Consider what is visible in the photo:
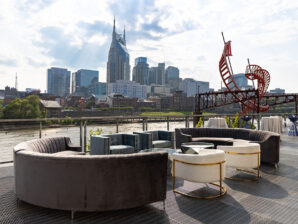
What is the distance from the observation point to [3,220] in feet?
7.97

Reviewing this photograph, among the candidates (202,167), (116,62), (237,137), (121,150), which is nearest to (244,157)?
(202,167)

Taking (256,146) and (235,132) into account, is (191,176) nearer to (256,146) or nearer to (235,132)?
(256,146)

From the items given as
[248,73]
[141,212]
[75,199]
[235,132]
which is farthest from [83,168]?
[248,73]

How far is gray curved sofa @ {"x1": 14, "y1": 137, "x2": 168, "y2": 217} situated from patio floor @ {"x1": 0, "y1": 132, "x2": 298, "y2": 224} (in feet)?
0.49

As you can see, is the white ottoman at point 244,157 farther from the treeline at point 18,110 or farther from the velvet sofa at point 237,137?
the treeline at point 18,110

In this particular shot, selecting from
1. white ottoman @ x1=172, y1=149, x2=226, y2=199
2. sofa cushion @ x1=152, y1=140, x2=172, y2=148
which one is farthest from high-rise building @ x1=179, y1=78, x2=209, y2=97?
white ottoman @ x1=172, y1=149, x2=226, y2=199

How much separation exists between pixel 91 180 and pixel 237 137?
4820mm

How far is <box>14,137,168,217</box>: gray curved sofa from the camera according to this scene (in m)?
2.45

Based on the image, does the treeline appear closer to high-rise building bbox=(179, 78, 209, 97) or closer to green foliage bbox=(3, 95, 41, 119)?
green foliage bbox=(3, 95, 41, 119)

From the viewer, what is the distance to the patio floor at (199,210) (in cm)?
249

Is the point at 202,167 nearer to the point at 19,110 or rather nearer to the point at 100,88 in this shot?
the point at 19,110

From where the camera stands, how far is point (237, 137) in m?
6.18

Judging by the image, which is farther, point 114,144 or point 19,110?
point 19,110

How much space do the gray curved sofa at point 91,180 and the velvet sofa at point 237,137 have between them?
3.30 metres
